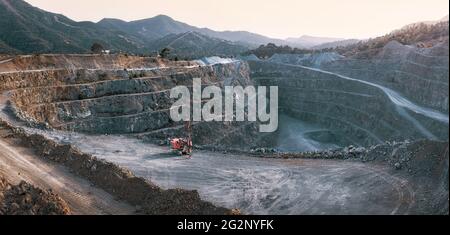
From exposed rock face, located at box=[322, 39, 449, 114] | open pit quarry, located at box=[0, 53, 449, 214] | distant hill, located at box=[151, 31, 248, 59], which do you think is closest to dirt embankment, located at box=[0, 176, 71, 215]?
open pit quarry, located at box=[0, 53, 449, 214]

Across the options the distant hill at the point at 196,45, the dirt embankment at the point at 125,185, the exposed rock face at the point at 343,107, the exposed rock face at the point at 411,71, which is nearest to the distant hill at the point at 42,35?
the distant hill at the point at 196,45

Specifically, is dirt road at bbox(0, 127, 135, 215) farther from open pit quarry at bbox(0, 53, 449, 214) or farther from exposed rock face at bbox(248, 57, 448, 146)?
exposed rock face at bbox(248, 57, 448, 146)

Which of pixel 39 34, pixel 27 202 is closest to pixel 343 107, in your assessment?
pixel 27 202

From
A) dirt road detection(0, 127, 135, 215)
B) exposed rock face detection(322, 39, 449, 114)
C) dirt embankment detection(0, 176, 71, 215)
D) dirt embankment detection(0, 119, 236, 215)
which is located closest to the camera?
dirt embankment detection(0, 176, 71, 215)

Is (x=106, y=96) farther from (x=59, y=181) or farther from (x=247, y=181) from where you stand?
(x=247, y=181)

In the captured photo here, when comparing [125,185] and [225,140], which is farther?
[225,140]
